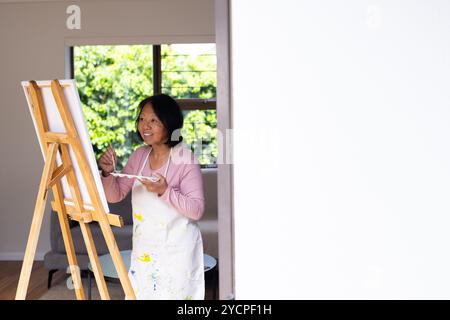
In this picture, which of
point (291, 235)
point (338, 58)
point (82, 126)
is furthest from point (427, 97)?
point (82, 126)

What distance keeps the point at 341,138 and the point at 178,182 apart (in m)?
0.89

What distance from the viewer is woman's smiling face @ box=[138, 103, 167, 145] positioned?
2.34 meters

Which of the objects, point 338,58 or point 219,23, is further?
point 219,23

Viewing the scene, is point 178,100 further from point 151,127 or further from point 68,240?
point 68,240

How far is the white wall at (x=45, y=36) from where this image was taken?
5.36 metres

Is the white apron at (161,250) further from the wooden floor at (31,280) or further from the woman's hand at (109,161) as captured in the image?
the wooden floor at (31,280)

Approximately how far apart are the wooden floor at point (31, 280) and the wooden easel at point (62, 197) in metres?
1.76

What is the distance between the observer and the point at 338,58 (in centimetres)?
158

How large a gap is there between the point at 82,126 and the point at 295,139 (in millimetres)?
788

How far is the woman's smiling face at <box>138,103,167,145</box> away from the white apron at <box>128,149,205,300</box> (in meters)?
0.08

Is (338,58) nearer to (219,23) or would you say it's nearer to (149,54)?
(219,23)

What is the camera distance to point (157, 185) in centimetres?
219

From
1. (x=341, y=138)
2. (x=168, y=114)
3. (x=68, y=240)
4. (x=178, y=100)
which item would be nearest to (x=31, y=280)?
(x=178, y=100)

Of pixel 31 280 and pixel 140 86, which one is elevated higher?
pixel 140 86
